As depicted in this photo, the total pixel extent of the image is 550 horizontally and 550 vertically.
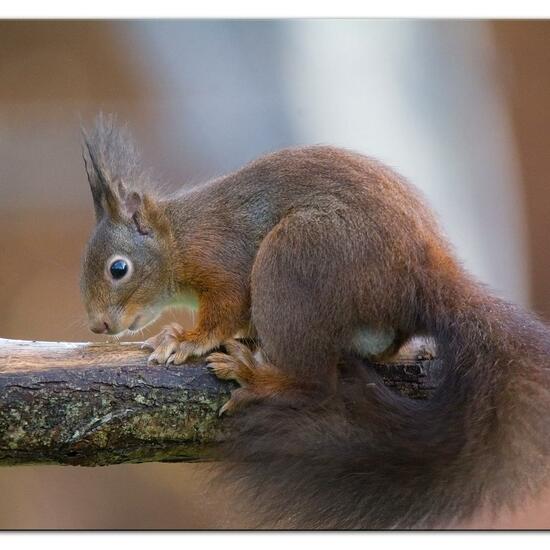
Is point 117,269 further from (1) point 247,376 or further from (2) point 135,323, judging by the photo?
(1) point 247,376

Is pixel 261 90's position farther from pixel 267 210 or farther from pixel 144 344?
pixel 144 344

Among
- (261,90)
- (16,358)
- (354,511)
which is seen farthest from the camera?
(261,90)

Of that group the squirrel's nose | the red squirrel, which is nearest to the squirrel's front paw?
the red squirrel

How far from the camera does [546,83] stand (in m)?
3.39

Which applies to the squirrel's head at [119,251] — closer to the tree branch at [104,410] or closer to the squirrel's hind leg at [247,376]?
the tree branch at [104,410]

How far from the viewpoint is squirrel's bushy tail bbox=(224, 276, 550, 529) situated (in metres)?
2.49

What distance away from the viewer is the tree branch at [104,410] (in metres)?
2.52

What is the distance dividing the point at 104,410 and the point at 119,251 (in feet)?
2.34

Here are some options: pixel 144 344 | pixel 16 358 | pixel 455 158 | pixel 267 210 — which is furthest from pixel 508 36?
pixel 16 358

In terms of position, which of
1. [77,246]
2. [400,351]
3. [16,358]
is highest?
[77,246]

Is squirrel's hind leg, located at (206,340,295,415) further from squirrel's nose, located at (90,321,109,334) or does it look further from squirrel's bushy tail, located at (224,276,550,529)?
squirrel's nose, located at (90,321,109,334)

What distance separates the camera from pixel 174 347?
277 cm

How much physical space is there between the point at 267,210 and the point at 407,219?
50 centimetres
